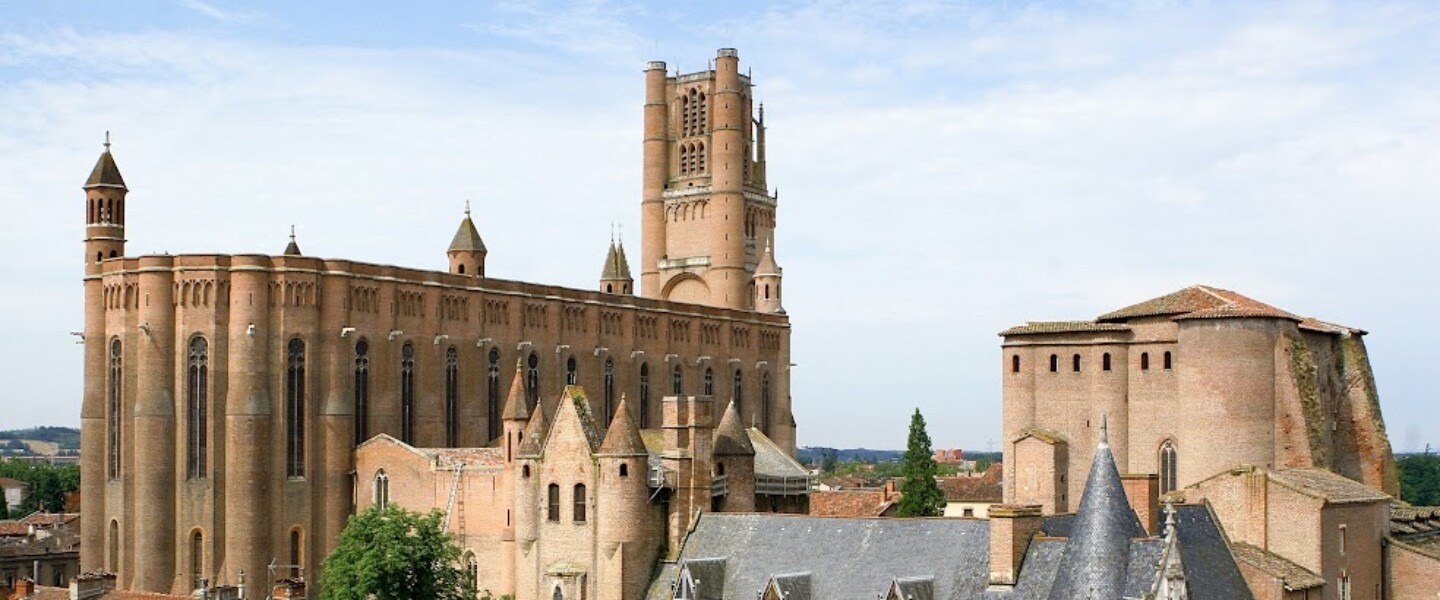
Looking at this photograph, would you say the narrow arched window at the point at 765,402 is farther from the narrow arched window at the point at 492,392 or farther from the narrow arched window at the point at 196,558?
Answer: the narrow arched window at the point at 196,558

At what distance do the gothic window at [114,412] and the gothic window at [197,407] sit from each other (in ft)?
12.4

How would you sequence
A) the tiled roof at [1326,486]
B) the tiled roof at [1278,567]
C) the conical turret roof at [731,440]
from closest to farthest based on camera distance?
the tiled roof at [1278,567] → the tiled roof at [1326,486] → the conical turret roof at [731,440]

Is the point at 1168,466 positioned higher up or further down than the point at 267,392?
further down

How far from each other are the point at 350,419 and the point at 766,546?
2954 cm

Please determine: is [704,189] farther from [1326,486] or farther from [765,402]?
[1326,486]

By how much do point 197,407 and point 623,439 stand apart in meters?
25.5

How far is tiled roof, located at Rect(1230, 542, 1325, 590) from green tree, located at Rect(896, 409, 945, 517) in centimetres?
2857

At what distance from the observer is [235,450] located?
7675cm

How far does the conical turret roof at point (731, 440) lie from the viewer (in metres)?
66.6

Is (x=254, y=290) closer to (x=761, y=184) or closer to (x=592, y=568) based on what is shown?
(x=592, y=568)

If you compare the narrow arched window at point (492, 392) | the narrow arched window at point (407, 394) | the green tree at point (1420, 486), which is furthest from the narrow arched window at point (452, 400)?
the green tree at point (1420, 486)

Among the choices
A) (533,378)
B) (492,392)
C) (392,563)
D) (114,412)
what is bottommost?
(392,563)

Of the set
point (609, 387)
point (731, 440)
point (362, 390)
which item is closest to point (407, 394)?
point (362, 390)

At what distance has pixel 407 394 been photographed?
8431cm
